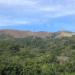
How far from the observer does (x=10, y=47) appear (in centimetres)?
13800

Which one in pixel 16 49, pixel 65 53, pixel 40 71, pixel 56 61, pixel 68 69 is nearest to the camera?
pixel 40 71

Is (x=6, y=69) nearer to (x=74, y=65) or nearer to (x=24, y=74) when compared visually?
(x=24, y=74)

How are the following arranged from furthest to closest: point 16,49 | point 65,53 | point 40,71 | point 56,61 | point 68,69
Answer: point 16,49 → point 65,53 → point 56,61 → point 68,69 → point 40,71

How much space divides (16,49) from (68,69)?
54.9 m

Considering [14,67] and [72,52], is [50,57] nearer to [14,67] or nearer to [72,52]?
[72,52]

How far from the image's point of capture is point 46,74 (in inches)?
2675

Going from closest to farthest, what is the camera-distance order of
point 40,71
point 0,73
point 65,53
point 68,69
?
point 0,73, point 40,71, point 68,69, point 65,53

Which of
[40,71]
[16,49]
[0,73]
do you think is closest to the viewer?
[0,73]

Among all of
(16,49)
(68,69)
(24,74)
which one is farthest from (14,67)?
(16,49)

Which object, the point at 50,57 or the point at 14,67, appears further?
the point at 50,57

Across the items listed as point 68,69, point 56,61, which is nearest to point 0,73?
point 68,69

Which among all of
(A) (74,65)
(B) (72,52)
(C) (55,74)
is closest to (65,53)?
(B) (72,52)

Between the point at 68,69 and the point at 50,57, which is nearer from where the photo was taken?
the point at 68,69

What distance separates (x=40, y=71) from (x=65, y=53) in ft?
187
